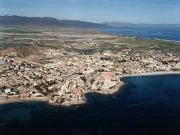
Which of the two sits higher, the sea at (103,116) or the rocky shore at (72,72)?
the rocky shore at (72,72)

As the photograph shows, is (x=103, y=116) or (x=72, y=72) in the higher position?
(x=72, y=72)

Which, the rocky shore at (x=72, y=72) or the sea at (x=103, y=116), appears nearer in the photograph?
the sea at (x=103, y=116)

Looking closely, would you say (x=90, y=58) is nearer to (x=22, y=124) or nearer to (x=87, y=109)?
(x=87, y=109)

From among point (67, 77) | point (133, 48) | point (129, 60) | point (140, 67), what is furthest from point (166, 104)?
point (133, 48)

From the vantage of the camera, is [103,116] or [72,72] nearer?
[103,116]
